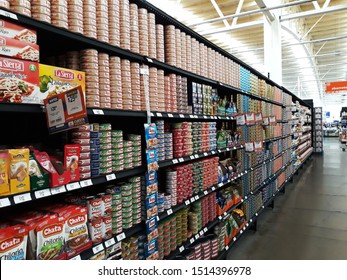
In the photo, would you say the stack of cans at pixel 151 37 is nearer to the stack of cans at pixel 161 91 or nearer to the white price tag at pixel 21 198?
the stack of cans at pixel 161 91

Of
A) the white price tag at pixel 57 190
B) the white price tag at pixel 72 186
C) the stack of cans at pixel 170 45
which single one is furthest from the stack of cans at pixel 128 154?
the stack of cans at pixel 170 45

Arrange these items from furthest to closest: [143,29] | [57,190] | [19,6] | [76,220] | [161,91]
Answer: [161,91] → [143,29] → [76,220] → [57,190] → [19,6]

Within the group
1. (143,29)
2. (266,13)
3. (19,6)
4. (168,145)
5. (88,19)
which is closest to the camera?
(19,6)

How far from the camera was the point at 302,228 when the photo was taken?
14.3ft

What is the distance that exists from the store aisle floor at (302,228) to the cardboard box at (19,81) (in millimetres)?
2995

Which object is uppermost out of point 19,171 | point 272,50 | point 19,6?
point 272,50

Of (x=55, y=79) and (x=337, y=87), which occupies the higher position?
(x=337, y=87)

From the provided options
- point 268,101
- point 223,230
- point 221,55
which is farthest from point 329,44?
point 223,230

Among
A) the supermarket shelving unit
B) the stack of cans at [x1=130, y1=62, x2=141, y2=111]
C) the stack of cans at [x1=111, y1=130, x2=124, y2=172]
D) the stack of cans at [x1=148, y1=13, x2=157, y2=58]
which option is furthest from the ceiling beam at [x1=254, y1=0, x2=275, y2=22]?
the stack of cans at [x1=111, y1=130, x2=124, y2=172]

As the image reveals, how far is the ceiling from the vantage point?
7671mm

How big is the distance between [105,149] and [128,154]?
0.25 meters

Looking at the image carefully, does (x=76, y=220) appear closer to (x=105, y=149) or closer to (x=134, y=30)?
(x=105, y=149)

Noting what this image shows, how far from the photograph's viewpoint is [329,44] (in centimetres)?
1472

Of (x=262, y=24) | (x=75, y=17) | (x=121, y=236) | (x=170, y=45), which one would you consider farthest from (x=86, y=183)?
(x=262, y=24)
